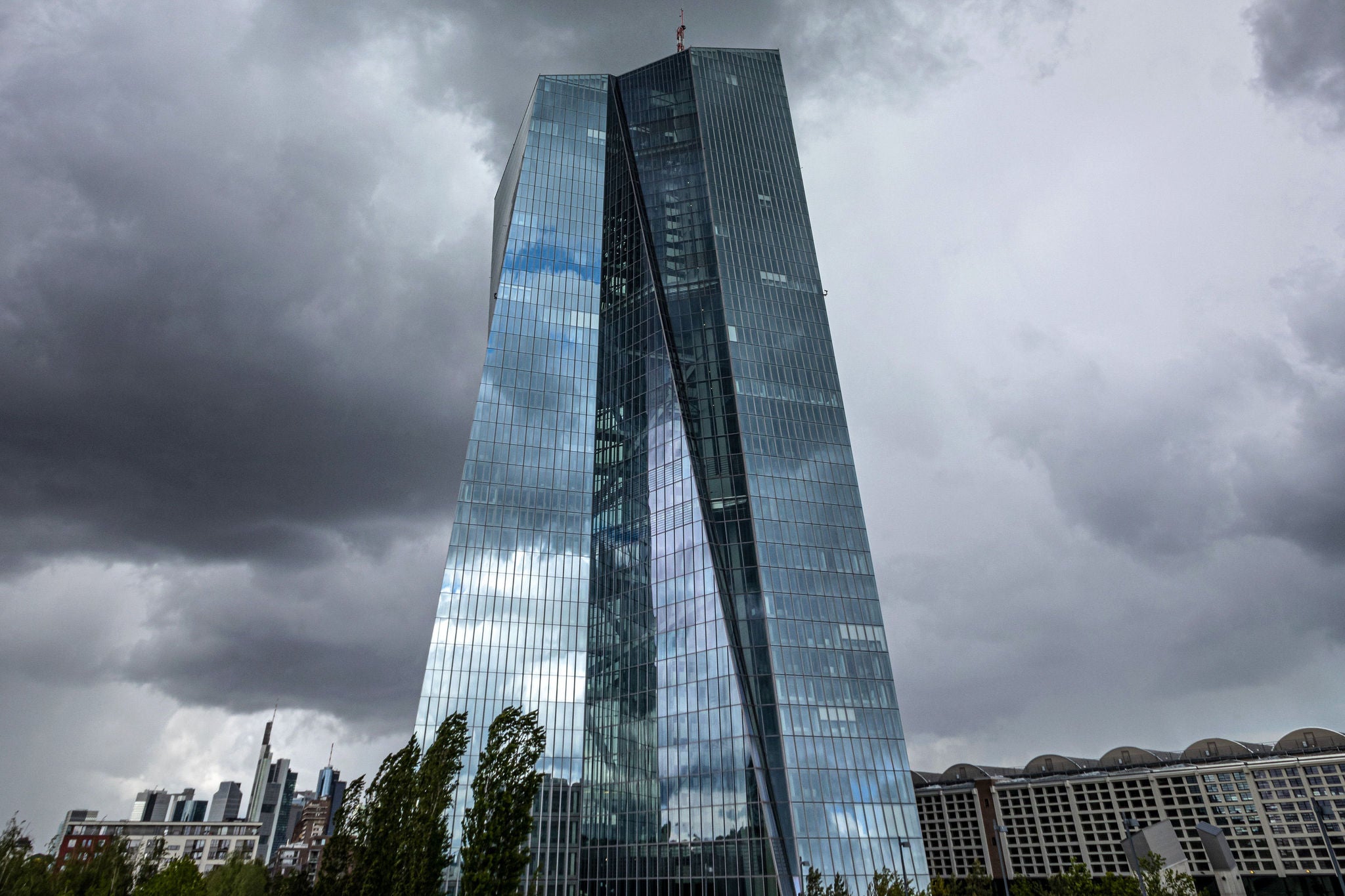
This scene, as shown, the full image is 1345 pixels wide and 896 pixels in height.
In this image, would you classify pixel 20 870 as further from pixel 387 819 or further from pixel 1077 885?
pixel 1077 885

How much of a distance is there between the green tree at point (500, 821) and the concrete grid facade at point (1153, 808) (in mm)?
108165

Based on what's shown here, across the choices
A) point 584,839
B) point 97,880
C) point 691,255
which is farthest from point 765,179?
point 97,880

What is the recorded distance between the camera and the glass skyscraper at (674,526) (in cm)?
7942

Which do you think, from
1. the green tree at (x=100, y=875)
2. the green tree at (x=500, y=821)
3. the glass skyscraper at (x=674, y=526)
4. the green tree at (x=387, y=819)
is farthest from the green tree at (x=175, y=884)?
the glass skyscraper at (x=674, y=526)

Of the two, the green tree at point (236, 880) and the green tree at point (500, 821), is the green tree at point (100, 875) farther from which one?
the green tree at point (500, 821)

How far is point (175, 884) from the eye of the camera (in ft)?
171

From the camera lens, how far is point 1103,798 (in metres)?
139

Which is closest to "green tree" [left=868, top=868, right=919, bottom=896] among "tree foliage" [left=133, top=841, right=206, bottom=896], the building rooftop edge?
"tree foliage" [left=133, top=841, right=206, bottom=896]

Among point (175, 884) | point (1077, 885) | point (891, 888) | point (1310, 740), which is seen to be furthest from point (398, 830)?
point (1310, 740)

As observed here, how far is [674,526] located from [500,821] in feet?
209

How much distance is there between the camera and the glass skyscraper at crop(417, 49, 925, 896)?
79.4 meters

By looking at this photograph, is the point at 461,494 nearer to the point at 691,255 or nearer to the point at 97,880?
the point at 691,255

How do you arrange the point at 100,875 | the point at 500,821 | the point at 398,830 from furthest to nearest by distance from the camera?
A: 1. the point at 100,875
2. the point at 398,830
3. the point at 500,821

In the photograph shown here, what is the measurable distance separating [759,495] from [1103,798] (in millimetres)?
102141
